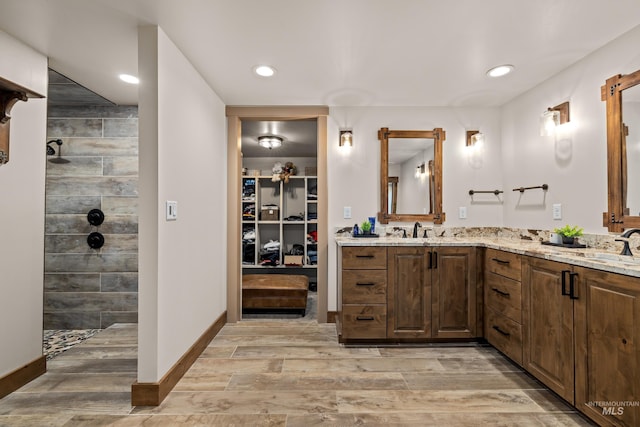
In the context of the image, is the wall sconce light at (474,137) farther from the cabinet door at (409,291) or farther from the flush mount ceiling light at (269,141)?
the flush mount ceiling light at (269,141)

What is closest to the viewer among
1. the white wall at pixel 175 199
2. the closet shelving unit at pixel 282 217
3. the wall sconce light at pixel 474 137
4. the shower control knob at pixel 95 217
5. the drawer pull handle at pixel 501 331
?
the white wall at pixel 175 199

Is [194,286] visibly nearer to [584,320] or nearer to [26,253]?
[26,253]

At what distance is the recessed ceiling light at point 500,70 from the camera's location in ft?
7.95

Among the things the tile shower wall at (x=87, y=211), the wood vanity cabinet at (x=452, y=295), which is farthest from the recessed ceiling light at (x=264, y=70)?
the wood vanity cabinet at (x=452, y=295)

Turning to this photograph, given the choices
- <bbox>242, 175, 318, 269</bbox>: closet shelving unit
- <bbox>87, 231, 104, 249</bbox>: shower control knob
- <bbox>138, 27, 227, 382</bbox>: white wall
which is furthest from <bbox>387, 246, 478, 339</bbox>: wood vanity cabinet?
<bbox>87, 231, 104, 249</bbox>: shower control knob

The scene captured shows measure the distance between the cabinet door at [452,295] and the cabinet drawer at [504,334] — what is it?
→ 0.13 meters

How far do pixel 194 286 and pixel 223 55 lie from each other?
179 cm

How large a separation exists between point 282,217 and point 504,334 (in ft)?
11.7

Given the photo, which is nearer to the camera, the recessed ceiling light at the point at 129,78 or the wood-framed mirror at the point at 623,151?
the wood-framed mirror at the point at 623,151

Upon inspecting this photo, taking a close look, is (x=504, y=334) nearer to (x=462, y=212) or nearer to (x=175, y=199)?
(x=462, y=212)

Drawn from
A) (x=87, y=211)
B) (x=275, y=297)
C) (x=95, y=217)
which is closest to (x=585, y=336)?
(x=275, y=297)

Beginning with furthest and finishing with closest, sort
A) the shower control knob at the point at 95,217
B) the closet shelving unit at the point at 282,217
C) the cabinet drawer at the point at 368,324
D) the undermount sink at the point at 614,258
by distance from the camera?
the closet shelving unit at the point at 282,217
the shower control knob at the point at 95,217
the cabinet drawer at the point at 368,324
the undermount sink at the point at 614,258

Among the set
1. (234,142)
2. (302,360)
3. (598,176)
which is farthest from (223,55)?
(598,176)

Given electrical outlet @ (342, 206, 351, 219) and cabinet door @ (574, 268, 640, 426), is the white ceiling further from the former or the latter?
cabinet door @ (574, 268, 640, 426)
